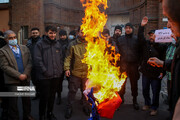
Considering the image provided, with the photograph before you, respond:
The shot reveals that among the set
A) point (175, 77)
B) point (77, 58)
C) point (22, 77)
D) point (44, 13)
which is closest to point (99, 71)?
point (175, 77)

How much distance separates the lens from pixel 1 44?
462 cm

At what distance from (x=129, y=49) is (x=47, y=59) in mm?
2476

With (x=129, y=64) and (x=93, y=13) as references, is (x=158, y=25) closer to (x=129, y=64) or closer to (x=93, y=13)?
(x=129, y=64)

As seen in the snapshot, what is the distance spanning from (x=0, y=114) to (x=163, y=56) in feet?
16.2

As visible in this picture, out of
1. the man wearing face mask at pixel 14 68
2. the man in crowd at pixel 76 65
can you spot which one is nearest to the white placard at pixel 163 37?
the man in crowd at pixel 76 65

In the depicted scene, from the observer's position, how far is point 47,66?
12.7 feet

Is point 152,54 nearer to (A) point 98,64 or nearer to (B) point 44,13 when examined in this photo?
(A) point 98,64

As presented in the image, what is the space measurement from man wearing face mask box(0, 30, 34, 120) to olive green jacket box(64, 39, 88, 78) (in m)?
1.12

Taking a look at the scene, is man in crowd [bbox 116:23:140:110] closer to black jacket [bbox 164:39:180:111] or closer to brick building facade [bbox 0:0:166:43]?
black jacket [bbox 164:39:180:111]

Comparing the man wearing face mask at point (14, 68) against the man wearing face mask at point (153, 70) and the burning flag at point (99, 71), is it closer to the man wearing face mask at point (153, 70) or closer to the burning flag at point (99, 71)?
the burning flag at point (99, 71)

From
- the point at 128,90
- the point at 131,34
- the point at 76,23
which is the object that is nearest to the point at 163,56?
the point at 131,34

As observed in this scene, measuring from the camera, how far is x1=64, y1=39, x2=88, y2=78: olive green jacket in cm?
440

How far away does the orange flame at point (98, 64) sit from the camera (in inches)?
98.3

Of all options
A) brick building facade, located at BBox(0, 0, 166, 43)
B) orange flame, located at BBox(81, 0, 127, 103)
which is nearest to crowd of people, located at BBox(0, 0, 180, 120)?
orange flame, located at BBox(81, 0, 127, 103)
